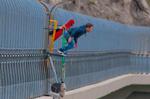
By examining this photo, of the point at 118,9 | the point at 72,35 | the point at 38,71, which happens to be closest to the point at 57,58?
the point at 72,35

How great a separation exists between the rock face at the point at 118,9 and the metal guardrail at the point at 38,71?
75.9 feet

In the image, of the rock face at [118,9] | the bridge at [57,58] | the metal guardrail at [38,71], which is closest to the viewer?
the metal guardrail at [38,71]

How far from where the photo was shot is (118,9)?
47.5 m

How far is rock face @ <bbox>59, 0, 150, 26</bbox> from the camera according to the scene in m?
42.7

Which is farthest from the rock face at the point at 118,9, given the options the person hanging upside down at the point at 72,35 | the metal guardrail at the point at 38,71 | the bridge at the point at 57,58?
the person hanging upside down at the point at 72,35

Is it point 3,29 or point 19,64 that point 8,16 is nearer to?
point 3,29

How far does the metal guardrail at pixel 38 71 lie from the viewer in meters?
9.74

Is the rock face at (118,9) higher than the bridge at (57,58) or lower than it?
higher

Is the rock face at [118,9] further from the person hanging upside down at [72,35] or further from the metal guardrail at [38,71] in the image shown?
the person hanging upside down at [72,35]

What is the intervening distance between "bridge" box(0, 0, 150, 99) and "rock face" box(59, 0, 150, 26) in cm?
1845

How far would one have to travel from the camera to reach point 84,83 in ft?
50.8

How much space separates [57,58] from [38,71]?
1.40 metres

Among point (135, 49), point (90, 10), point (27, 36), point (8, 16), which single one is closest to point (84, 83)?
point (27, 36)

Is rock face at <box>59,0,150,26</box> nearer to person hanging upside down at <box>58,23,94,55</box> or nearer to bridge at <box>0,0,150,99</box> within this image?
bridge at <box>0,0,150,99</box>
